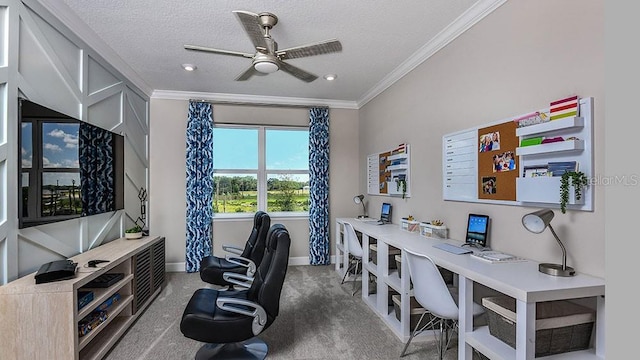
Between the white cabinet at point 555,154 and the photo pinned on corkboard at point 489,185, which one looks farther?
the photo pinned on corkboard at point 489,185

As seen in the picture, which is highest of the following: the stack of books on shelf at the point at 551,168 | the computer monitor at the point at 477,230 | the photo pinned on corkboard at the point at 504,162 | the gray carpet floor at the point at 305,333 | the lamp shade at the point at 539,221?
the photo pinned on corkboard at the point at 504,162

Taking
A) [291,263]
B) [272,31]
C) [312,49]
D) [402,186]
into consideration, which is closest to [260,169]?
[291,263]

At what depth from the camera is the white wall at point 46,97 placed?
1.92 m

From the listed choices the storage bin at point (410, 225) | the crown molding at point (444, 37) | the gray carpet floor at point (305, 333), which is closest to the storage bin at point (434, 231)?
the storage bin at point (410, 225)

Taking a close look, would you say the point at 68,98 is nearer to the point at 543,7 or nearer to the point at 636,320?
the point at 636,320

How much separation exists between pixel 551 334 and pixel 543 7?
6.16 feet

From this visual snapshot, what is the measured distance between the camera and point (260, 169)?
15.9 feet

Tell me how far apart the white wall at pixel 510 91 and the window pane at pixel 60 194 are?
3097mm

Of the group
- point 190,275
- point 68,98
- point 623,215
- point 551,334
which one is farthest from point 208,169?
point 623,215

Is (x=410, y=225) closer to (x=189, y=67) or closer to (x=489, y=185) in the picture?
(x=489, y=185)

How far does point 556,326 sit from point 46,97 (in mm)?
3568

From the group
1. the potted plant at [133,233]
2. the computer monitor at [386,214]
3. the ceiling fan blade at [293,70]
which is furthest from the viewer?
the computer monitor at [386,214]

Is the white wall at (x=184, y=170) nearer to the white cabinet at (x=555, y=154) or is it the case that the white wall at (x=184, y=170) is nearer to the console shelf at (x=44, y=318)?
the console shelf at (x=44, y=318)

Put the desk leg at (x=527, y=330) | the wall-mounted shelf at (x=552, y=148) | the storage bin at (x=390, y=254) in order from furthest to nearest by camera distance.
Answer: the storage bin at (x=390, y=254), the wall-mounted shelf at (x=552, y=148), the desk leg at (x=527, y=330)
